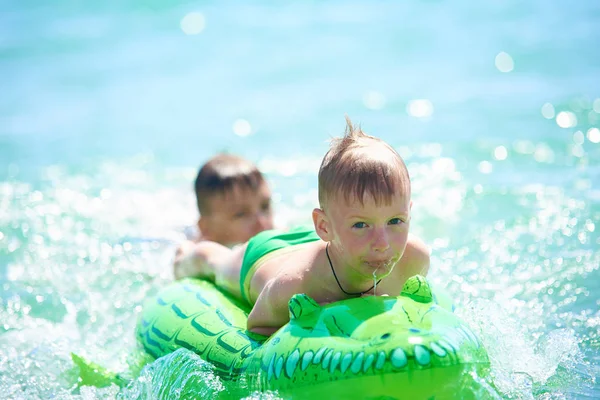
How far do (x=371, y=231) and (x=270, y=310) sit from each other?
61cm

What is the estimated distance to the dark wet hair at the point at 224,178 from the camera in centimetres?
531

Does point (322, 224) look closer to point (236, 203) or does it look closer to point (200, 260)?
point (200, 260)

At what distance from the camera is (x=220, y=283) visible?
4453mm

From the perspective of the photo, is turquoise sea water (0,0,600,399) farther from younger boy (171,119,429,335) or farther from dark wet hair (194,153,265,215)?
dark wet hair (194,153,265,215)

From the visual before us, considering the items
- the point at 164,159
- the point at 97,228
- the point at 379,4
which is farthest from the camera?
the point at 379,4

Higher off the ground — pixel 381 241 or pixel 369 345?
pixel 381 241

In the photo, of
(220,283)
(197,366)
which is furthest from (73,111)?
(197,366)

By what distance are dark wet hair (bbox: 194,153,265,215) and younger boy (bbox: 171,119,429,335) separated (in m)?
1.46

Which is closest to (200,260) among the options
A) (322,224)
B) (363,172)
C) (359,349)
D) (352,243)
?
(322,224)

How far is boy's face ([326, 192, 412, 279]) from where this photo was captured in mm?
3113

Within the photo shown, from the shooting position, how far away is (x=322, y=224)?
3322 mm

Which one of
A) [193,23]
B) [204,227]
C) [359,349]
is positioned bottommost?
[359,349]

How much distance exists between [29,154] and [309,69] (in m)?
4.31

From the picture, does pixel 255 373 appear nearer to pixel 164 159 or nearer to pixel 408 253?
pixel 408 253
